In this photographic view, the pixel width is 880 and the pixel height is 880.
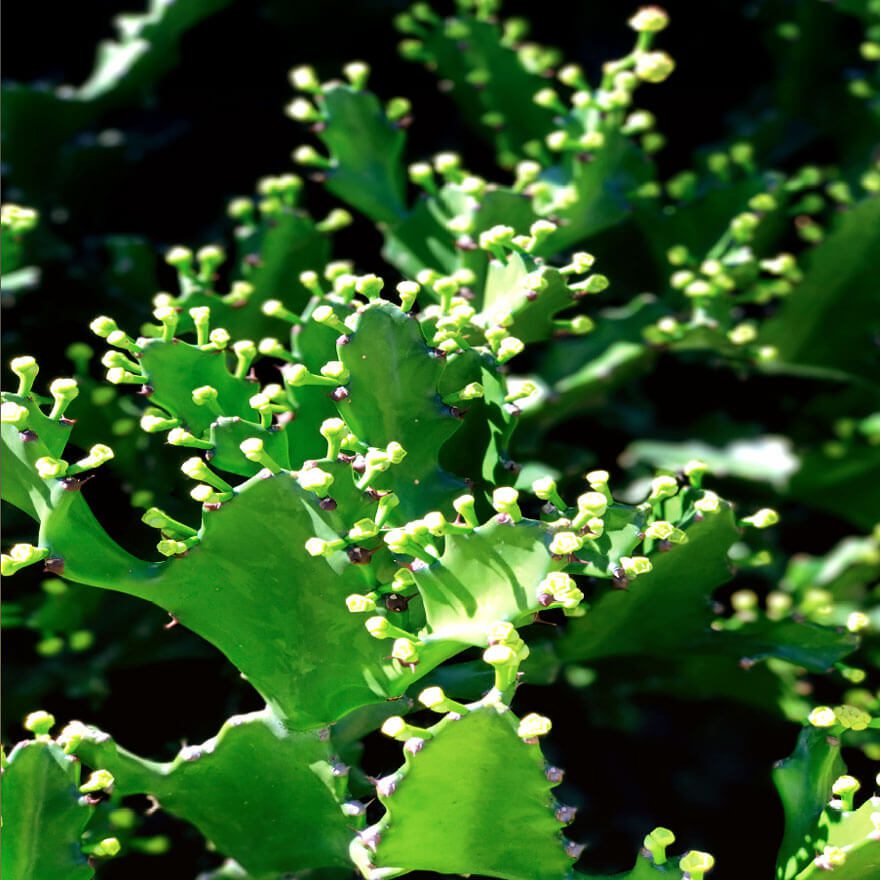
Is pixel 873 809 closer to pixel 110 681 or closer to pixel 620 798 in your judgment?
pixel 620 798

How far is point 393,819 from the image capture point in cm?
100

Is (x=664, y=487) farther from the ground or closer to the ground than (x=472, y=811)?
farther from the ground

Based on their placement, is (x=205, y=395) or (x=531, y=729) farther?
(x=205, y=395)

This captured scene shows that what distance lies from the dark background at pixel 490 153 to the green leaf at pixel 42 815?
0.63m

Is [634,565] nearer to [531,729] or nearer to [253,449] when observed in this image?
[531,729]

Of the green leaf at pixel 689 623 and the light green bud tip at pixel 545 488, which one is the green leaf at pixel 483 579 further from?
the green leaf at pixel 689 623

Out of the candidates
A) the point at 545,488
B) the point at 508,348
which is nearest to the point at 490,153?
the point at 508,348

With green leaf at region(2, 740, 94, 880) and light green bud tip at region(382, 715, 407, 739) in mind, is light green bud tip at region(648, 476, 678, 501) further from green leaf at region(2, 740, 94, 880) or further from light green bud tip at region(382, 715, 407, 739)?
green leaf at region(2, 740, 94, 880)

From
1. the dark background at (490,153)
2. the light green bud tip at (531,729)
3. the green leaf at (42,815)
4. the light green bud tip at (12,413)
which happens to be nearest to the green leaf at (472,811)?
the light green bud tip at (531,729)

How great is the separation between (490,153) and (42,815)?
1099 mm

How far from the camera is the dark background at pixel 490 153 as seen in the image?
5.40 feet

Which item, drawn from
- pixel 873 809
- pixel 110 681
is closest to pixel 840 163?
pixel 873 809

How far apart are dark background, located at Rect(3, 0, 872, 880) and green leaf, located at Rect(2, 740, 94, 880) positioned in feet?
2.06

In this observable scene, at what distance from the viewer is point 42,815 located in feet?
3.38
